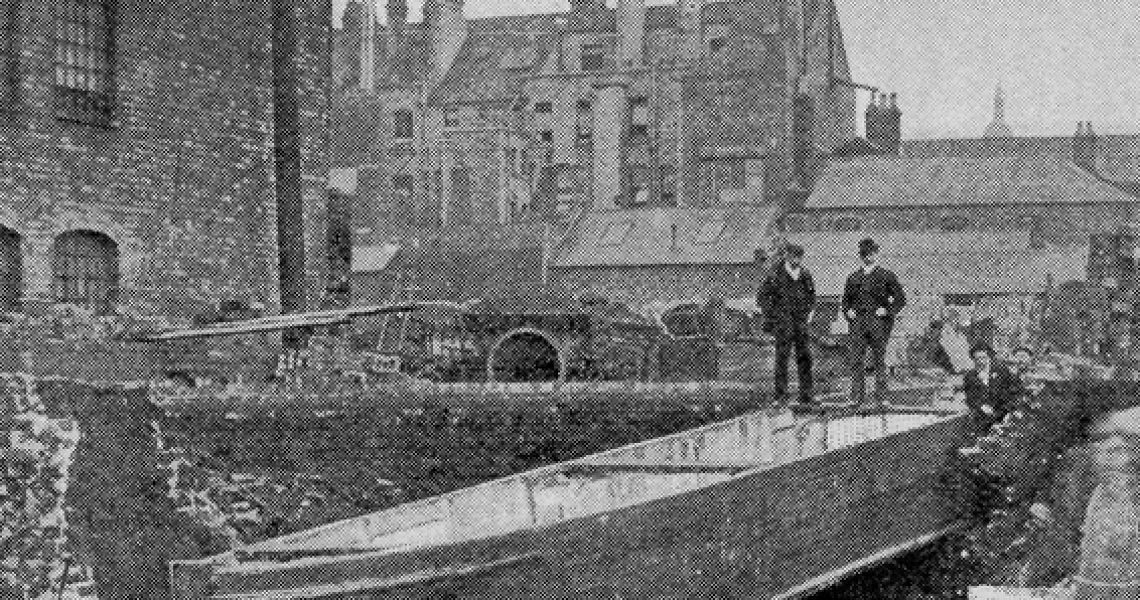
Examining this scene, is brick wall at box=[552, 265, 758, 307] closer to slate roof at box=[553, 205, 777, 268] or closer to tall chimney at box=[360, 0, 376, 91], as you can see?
slate roof at box=[553, 205, 777, 268]

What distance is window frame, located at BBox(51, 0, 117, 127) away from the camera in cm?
2048

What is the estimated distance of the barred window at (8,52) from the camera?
778 inches

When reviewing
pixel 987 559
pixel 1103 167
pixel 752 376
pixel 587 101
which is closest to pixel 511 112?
pixel 587 101

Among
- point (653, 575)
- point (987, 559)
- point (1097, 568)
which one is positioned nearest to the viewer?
point (1097, 568)

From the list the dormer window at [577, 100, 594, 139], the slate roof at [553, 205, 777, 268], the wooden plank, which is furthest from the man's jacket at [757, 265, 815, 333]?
the dormer window at [577, 100, 594, 139]

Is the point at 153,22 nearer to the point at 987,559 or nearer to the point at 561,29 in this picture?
the point at 987,559

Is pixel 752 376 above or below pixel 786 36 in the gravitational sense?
below

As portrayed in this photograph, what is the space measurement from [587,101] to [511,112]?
328 cm

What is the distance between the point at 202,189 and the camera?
22.0m

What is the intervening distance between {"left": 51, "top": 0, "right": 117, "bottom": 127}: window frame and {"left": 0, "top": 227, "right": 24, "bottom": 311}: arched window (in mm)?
1800

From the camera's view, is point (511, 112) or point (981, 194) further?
point (511, 112)

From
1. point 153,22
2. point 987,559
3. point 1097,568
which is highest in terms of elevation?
point 153,22

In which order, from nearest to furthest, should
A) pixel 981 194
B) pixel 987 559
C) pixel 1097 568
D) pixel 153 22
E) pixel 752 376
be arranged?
pixel 1097 568
pixel 987 559
pixel 153 22
pixel 752 376
pixel 981 194

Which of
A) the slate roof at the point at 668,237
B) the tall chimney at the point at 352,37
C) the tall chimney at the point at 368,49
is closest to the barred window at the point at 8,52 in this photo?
the slate roof at the point at 668,237
